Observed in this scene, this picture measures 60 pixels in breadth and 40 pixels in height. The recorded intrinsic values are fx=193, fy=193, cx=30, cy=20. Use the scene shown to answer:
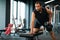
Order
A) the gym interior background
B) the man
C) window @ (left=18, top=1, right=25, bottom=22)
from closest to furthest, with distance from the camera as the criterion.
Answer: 1. the man
2. the gym interior background
3. window @ (left=18, top=1, right=25, bottom=22)

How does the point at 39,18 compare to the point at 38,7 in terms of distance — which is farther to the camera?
the point at 39,18

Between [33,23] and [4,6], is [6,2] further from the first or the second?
[33,23]

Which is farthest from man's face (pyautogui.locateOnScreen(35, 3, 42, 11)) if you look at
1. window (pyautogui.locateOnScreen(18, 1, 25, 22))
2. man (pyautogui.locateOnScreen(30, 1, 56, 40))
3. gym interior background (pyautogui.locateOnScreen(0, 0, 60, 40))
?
window (pyautogui.locateOnScreen(18, 1, 25, 22))

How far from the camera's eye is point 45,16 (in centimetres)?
329

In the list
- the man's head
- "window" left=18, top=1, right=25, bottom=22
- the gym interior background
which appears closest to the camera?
the man's head

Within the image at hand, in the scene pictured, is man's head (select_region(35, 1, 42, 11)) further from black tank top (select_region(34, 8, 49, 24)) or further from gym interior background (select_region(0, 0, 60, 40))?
gym interior background (select_region(0, 0, 60, 40))

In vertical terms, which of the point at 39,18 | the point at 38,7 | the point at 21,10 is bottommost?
the point at 39,18

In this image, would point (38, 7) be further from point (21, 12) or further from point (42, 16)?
point (21, 12)

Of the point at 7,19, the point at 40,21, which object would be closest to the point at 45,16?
the point at 40,21

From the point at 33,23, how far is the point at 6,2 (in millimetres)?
10892

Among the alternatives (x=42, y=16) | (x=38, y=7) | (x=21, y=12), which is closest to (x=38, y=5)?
(x=38, y=7)

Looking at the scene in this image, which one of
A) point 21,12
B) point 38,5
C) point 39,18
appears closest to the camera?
point 38,5

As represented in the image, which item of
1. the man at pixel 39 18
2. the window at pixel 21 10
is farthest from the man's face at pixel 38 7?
the window at pixel 21 10

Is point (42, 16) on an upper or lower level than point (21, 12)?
lower
